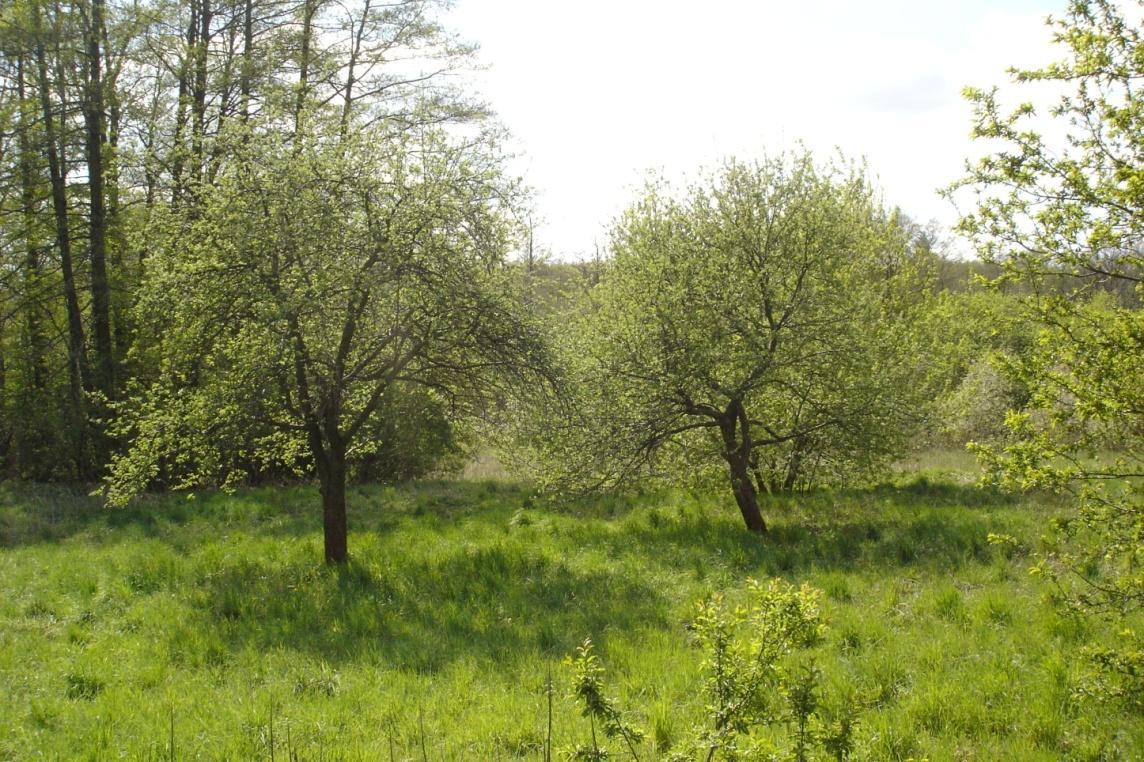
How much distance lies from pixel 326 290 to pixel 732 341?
5919 mm

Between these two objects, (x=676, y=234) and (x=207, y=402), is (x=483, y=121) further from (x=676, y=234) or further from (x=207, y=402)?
(x=207, y=402)

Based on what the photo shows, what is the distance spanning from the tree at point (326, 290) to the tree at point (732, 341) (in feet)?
5.70

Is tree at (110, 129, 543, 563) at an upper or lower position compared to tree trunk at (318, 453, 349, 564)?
upper

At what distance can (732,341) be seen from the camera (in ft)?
38.6

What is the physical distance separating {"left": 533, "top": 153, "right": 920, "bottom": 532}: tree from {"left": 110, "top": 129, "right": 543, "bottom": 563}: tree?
174 centimetres

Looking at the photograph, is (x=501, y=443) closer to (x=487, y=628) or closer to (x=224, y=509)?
(x=487, y=628)

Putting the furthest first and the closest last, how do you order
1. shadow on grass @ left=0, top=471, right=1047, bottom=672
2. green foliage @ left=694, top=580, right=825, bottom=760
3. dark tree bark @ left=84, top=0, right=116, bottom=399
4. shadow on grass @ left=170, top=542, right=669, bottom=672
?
→ dark tree bark @ left=84, top=0, right=116, bottom=399 → shadow on grass @ left=0, top=471, right=1047, bottom=672 → shadow on grass @ left=170, top=542, right=669, bottom=672 → green foliage @ left=694, top=580, right=825, bottom=760

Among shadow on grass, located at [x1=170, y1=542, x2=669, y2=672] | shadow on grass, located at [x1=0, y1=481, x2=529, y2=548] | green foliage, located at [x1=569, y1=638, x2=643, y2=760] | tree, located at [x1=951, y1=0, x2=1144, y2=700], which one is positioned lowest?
shadow on grass, located at [x1=170, y1=542, x2=669, y2=672]

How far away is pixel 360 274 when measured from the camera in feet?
32.2

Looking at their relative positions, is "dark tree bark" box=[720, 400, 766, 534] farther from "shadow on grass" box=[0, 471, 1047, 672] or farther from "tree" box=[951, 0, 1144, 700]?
"tree" box=[951, 0, 1144, 700]

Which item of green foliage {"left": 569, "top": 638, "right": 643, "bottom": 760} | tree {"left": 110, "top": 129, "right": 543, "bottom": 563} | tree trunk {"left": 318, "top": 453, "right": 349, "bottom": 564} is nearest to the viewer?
green foliage {"left": 569, "top": 638, "right": 643, "bottom": 760}

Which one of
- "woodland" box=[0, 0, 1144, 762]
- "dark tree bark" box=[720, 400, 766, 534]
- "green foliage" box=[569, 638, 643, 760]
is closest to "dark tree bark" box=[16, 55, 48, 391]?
"woodland" box=[0, 0, 1144, 762]

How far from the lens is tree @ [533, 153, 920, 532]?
11.8 m

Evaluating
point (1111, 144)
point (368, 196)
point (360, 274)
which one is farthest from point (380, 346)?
point (1111, 144)
